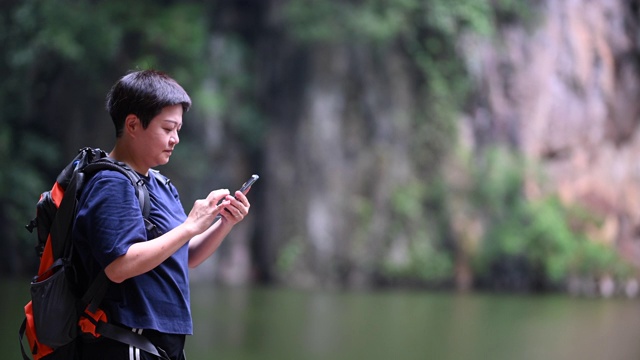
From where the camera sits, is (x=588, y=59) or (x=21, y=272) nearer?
(x=21, y=272)

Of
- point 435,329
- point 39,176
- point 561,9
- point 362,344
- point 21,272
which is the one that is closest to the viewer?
point 362,344

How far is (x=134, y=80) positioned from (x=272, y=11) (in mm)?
13452

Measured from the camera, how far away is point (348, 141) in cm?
1469

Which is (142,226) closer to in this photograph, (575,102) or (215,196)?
(215,196)

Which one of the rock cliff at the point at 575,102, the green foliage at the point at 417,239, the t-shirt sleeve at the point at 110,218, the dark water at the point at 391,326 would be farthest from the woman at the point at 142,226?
the rock cliff at the point at 575,102

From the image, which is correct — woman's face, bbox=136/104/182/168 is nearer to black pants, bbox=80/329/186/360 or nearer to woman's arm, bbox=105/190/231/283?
woman's arm, bbox=105/190/231/283

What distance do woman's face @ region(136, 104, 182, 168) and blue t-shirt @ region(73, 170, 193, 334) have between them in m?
0.06

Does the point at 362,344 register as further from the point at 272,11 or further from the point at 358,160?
the point at 272,11

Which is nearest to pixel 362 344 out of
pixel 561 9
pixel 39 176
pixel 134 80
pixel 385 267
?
pixel 134 80

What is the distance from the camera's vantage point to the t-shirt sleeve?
1652 mm

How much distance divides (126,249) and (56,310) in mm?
184

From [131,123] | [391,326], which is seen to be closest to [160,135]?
[131,123]

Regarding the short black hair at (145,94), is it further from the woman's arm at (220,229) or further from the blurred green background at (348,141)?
the blurred green background at (348,141)

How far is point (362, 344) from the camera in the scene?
22.1 feet
